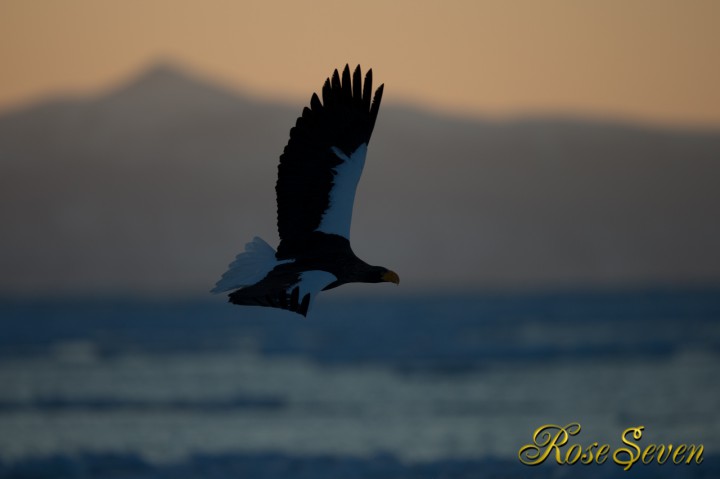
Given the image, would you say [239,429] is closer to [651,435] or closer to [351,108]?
[651,435]

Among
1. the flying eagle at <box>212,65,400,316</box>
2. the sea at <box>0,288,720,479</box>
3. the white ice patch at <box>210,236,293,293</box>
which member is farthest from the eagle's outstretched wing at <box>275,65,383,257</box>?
the sea at <box>0,288,720,479</box>

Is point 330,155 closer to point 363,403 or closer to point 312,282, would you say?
point 312,282

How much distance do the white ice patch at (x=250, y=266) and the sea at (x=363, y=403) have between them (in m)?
5.34

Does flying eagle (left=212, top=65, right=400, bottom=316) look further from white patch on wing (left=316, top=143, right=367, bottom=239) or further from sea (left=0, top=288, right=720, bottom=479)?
sea (left=0, top=288, right=720, bottom=479)

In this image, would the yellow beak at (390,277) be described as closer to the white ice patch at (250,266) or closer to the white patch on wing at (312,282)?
the white patch on wing at (312,282)

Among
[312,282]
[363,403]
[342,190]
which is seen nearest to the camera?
[312,282]

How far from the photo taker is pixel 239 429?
19.8 meters

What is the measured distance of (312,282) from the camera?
8.61 meters

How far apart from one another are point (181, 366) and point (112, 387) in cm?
514

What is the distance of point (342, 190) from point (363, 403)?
13848 mm

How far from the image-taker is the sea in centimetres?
1639

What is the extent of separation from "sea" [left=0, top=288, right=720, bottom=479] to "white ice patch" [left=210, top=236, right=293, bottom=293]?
17.5ft

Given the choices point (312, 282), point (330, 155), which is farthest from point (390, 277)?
point (330, 155)

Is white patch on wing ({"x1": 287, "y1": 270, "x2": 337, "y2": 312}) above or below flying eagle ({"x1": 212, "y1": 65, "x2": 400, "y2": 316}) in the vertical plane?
below
